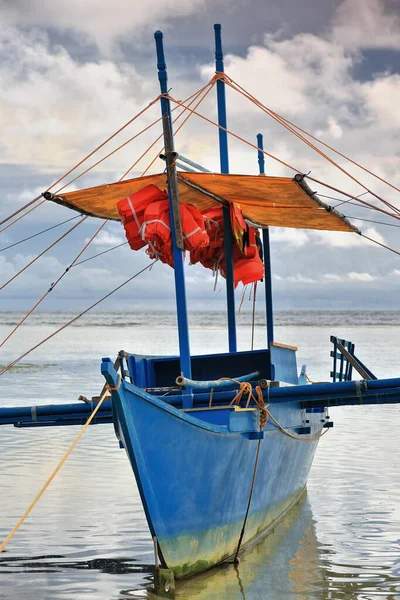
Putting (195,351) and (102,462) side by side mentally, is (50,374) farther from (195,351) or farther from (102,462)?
(102,462)

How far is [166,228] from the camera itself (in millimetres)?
8938

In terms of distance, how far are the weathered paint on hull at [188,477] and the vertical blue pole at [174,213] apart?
0.79 meters

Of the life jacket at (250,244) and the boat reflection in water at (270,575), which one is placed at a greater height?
the life jacket at (250,244)

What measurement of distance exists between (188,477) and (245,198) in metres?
3.23

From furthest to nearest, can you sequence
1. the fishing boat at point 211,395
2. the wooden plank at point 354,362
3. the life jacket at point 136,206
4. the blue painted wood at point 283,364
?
1. the wooden plank at point 354,362
2. the blue painted wood at point 283,364
3. the life jacket at point 136,206
4. the fishing boat at point 211,395

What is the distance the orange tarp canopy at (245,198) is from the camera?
29.1 feet

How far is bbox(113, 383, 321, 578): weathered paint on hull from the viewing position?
700cm

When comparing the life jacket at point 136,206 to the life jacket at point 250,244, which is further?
the life jacket at point 250,244

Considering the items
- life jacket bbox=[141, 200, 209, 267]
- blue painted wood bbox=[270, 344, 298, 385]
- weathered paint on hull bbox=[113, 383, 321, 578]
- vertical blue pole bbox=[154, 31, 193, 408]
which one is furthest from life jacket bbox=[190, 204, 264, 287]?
weathered paint on hull bbox=[113, 383, 321, 578]

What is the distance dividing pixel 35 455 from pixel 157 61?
23.3ft

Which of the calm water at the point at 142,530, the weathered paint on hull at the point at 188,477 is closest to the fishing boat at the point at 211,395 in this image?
the weathered paint on hull at the point at 188,477

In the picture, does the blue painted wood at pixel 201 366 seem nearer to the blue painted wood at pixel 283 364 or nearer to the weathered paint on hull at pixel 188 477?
the blue painted wood at pixel 283 364

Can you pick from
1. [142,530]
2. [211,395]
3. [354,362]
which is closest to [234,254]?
[354,362]

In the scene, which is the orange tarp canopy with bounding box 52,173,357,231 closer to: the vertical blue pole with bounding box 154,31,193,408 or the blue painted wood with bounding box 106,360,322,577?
the vertical blue pole with bounding box 154,31,193,408
